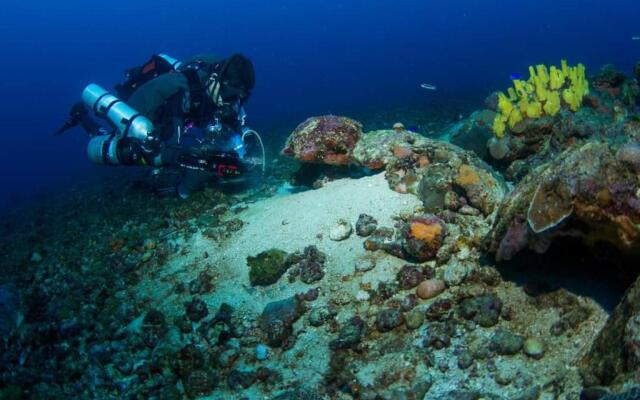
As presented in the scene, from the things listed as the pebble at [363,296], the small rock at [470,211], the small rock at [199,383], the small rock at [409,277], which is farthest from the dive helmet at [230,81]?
the small rock at [199,383]

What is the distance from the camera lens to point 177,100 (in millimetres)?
8914

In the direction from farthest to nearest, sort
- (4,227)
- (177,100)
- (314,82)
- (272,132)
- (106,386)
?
(314,82) < (272,132) < (4,227) < (177,100) < (106,386)

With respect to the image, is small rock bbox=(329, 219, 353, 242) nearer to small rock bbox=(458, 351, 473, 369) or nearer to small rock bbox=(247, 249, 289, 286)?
small rock bbox=(247, 249, 289, 286)

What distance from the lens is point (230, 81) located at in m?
8.66

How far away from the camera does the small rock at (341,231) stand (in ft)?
18.1

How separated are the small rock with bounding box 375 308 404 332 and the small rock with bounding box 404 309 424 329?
67 millimetres

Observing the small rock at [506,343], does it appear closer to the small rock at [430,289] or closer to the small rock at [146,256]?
the small rock at [430,289]

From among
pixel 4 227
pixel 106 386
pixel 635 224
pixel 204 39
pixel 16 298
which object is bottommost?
pixel 4 227

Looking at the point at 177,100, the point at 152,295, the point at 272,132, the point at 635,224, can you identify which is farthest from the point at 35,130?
the point at 635,224

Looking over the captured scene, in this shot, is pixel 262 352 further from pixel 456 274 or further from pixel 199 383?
pixel 456 274

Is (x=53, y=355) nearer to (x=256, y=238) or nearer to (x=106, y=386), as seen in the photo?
(x=106, y=386)

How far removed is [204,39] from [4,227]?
13593cm

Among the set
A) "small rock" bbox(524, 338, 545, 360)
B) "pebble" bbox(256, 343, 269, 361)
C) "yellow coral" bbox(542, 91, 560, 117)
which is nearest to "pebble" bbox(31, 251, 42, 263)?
"pebble" bbox(256, 343, 269, 361)

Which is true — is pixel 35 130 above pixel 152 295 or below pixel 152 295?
below
